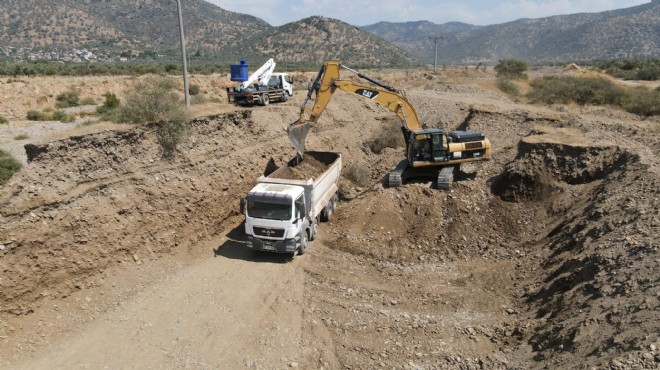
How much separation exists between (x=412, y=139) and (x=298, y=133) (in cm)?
460

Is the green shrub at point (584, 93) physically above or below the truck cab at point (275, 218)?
above

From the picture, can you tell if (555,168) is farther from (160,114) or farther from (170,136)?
(160,114)

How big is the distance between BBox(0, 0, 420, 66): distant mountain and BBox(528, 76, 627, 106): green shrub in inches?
2396

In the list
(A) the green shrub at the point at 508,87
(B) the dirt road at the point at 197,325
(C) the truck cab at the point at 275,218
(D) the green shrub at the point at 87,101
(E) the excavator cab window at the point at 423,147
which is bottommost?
(B) the dirt road at the point at 197,325

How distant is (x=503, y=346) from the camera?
10.8 metres

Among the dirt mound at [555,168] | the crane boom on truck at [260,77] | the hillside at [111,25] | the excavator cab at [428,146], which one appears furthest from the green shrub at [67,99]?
the hillside at [111,25]

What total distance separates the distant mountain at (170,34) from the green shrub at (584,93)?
6085cm

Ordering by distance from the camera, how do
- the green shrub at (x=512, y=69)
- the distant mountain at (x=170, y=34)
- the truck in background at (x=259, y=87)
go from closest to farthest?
the truck in background at (x=259, y=87), the green shrub at (x=512, y=69), the distant mountain at (x=170, y=34)

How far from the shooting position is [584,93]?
3534cm

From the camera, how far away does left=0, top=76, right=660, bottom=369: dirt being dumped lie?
10.7 m

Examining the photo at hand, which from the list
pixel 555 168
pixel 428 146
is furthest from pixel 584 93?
pixel 428 146

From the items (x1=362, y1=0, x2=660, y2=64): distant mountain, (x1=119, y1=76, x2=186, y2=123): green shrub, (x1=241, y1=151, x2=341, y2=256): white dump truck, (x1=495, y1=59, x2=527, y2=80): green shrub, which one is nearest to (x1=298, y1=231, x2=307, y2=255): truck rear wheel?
(x1=241, y1=151, x2=341, y2=256): white dump truck

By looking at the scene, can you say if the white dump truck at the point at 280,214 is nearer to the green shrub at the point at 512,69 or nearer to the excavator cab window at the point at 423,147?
the excavator cab window at the point at 423,147

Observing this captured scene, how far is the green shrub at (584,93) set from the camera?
34344 mm
